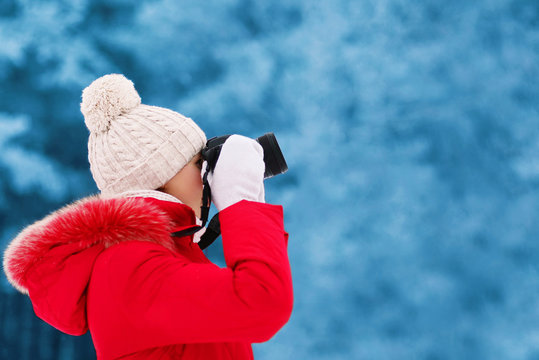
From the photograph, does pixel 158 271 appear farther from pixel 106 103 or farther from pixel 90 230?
pixel 106 103

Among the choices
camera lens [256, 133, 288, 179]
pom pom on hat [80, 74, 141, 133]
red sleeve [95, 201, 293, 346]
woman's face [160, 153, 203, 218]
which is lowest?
red sleeve [95, 201, 293, 346]

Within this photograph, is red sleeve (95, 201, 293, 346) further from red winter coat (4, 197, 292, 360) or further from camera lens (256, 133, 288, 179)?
camera lens (256, 133, 288, 179)

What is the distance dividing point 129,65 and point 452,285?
5.26 feet

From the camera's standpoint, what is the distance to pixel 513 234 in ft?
7.18

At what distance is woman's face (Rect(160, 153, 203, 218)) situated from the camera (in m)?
0.58

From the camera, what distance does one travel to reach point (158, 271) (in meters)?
0.44

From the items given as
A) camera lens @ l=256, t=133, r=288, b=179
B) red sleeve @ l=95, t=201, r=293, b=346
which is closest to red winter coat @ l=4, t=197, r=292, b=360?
red sleeve @ l=95, t=201, r=293, b=346

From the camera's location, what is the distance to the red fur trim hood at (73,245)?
0.46 meters

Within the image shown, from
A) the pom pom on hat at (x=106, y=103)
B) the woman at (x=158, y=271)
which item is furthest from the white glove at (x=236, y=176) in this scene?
the pom pom on hat at (x=106, y=103)

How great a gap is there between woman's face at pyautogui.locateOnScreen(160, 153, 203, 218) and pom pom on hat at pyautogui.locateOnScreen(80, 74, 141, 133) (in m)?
0.10

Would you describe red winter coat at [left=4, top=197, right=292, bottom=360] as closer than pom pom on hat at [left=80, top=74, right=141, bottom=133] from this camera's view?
Yes

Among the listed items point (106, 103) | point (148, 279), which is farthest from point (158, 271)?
point (106, 103)

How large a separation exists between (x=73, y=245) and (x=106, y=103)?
19 cm

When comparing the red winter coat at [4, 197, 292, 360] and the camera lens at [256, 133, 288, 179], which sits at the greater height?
the camera lens at [256, 133, 288, 179]
